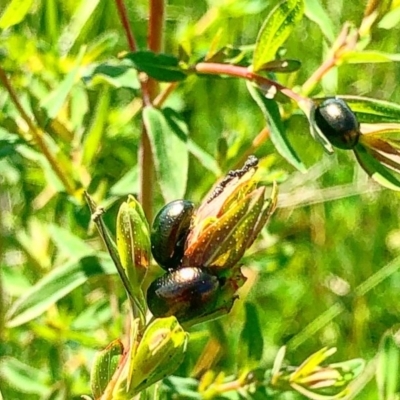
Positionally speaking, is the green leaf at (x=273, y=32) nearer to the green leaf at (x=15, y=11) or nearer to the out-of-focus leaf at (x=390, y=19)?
the out-of-focus leaf at (x=390, y=19)

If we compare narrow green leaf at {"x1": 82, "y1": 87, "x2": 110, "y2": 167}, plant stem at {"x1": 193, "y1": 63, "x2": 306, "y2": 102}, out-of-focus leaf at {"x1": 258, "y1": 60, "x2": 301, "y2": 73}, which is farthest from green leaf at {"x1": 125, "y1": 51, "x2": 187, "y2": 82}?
narrow green leaf at {"x1": 82, "y1": 87, "x2": 110, "y2": 167}

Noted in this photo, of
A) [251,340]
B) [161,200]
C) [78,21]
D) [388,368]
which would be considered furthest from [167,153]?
[161,200]

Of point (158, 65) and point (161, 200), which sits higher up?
point (158, 65)

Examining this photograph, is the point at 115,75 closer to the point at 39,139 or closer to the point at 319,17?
the point at 39,139

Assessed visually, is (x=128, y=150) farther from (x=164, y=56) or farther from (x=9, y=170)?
(x=164, y=56)

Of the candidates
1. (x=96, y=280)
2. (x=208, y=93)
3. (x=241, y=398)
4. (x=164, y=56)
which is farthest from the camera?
(x=208, y=93)

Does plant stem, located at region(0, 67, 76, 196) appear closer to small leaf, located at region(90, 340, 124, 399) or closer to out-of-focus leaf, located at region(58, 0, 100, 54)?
out-of-focus leaf, located at region(58, 0, 100, 54)

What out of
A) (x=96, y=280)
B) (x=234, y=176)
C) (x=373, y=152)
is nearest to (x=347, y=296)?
(x=96, y=280)
